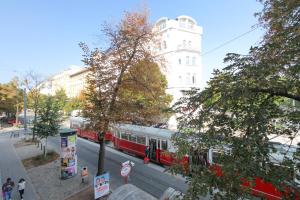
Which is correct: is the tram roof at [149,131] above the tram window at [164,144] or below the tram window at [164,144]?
above

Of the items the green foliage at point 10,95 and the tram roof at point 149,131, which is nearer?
the tram roof at point 149,131

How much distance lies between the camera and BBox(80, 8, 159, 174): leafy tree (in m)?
14.3

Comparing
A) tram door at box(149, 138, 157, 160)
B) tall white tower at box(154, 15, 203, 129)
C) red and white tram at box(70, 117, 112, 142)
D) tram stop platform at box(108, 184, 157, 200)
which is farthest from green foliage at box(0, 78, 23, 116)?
tram stop platform at box(108, 184, 157, 200)

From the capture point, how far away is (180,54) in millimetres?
48500

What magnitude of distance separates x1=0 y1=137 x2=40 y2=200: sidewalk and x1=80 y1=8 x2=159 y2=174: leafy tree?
17.8 ft

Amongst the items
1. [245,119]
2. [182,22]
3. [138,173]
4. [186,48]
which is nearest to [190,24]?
[182,22]

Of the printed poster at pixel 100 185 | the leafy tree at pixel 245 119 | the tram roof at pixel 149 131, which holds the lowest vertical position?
the printed poster at pixel 100 185

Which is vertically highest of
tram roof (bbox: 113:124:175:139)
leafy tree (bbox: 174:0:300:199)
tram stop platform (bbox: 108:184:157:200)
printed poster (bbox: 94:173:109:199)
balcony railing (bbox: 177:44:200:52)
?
balcony railing (bbox: 177:44:200:52)

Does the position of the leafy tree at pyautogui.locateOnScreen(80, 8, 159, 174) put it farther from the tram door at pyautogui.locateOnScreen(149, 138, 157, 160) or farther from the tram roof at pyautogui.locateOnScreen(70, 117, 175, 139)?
the tram door at pyautogui.locateOnScreen(149, 138, 157, 160)

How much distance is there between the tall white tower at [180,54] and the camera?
48312 millimetres

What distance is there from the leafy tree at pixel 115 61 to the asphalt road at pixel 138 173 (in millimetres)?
4171

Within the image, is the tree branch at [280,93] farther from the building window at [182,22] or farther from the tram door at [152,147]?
the building window at [182,22]

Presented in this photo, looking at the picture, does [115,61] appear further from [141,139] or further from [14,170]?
[14,170]

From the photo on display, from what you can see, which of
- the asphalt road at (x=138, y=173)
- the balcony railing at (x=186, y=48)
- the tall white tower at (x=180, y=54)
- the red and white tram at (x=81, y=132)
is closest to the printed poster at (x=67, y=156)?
the asphalt road at (x=138, y=173)
